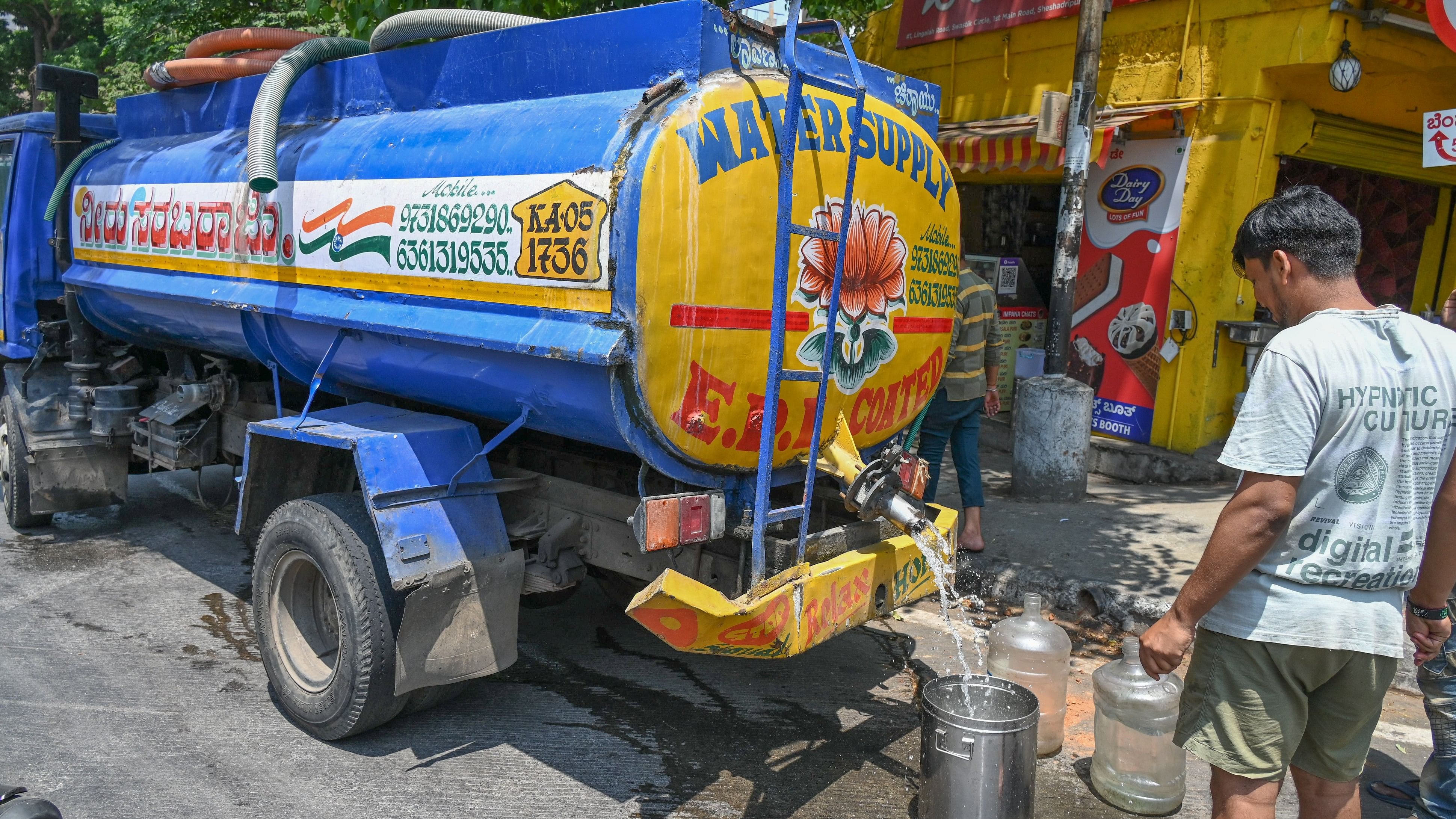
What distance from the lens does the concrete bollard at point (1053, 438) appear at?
6605 mm

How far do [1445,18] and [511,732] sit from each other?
20.7 feet

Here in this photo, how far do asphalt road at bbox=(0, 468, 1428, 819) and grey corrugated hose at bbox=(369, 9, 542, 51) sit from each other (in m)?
2.63

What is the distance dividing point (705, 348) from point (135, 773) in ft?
8.09

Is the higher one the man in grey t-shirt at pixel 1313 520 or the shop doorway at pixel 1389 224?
the shop doorway at pixel 1389 224

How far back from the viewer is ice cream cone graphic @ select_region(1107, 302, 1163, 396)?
26.1 ft

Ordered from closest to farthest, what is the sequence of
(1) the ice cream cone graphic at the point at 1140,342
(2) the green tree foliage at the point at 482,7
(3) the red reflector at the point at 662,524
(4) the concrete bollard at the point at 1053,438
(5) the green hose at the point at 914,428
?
(3) the red reflector at the point at 662,524, (5) the green hose at the point at 914,428, (2) the green tree foliage at the point at 482,7, (4) the concrete bollard at the point at 1053,438, (1) the ice cream cone graphic at the point at 1140,342

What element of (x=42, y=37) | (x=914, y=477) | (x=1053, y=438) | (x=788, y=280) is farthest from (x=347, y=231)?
(x=42, y=37)

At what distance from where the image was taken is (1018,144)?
798 centimetres

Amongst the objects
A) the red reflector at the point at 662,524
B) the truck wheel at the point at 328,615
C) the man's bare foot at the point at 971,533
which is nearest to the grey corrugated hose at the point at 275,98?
the truck wheel at the point at 328,615

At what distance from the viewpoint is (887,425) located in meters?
3.97

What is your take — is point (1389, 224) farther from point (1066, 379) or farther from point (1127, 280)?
point (1066, 379)

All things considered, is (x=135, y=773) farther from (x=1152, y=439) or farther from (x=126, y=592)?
(x=1152, y=439)

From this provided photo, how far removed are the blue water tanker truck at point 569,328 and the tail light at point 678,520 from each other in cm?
1

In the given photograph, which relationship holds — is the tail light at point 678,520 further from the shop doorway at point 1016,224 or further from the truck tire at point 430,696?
the shop doorway at point 1016,224
